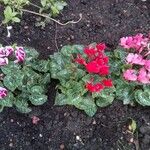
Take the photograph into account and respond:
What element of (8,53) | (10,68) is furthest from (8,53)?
(10,68)

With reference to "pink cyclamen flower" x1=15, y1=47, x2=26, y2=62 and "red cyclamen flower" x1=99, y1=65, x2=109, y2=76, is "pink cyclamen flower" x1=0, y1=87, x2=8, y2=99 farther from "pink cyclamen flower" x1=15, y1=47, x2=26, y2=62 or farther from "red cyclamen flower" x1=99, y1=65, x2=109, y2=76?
"red cyclamen flower" x1=99, y1=65, x2=109, y2=76

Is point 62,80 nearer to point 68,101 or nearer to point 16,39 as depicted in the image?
point 68,101

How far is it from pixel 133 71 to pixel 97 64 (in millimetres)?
306

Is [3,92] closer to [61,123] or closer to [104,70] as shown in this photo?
[61,123]

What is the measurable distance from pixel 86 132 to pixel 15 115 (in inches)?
20.4

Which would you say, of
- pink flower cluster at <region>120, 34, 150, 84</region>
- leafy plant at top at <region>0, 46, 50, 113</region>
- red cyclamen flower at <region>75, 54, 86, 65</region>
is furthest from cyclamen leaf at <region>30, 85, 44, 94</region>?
pink flower cluster at <region>120, 34, 150, 84</region>

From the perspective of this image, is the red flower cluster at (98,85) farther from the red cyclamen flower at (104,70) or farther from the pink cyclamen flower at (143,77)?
the pink cyclamen flower at (143,77)

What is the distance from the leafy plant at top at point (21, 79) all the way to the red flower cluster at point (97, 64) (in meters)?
0.36

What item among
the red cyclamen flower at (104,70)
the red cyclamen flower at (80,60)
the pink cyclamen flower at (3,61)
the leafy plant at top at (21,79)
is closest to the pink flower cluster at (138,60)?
the red cyclamen flower at (104,70)

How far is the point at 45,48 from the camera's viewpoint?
12.7 feet

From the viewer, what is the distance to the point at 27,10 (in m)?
4.05

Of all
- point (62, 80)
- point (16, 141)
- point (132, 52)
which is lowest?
point (16, 141)

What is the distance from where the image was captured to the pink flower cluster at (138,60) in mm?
3475

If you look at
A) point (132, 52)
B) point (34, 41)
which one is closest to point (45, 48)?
point (34, 41)
